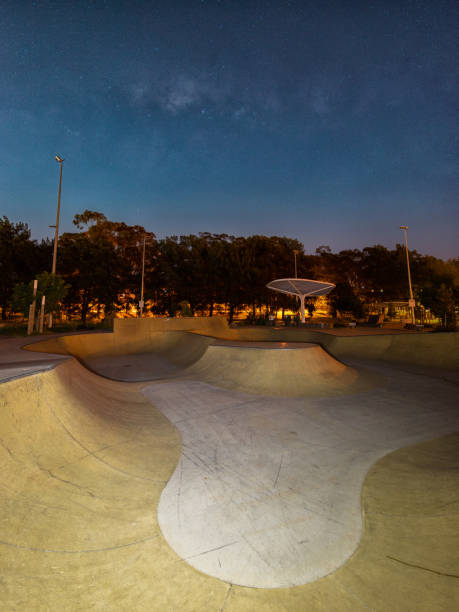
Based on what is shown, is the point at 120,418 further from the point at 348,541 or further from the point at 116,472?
the point at 348,541

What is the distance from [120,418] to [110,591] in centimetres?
341

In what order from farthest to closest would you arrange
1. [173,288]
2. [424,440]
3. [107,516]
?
1. [173,288]
2. [424,440]
3. [107,516]

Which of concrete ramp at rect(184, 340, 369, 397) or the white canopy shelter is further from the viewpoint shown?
the white canopy shelter

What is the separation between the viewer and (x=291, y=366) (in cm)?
827

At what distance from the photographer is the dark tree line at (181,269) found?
85.3ft

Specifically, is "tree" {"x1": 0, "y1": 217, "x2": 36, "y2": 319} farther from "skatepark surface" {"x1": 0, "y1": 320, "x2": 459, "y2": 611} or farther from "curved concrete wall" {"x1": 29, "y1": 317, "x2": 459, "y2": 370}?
"skatepark surface" {"x1": 0, "y1": 320, "x2": 459, "y2": 611}

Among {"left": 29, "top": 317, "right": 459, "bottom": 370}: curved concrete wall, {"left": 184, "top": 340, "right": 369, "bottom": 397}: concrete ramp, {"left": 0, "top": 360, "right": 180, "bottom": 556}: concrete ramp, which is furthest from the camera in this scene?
→ {"left": 29, "top": 317, "right": 459, "bottom": 370}: curved concrete wall

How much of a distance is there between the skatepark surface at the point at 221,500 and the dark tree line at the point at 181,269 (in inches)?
789

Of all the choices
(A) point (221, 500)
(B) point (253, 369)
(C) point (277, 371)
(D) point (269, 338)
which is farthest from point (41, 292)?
(A) point (221, 500)

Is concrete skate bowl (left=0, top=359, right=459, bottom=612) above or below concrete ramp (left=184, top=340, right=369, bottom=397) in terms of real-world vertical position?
below

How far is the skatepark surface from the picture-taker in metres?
2.00

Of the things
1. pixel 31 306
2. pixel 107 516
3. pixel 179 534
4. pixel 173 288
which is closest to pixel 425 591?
pixel 179 534

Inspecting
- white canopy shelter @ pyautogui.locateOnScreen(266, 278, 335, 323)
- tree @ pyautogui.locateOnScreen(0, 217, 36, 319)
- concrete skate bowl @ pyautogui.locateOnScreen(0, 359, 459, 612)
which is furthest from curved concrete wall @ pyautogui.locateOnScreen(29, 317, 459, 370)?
tree @ pyautogui.locateOnScreen(0, 217, 36, 319)

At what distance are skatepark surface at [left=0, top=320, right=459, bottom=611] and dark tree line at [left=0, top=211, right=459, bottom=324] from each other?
20.0 m
